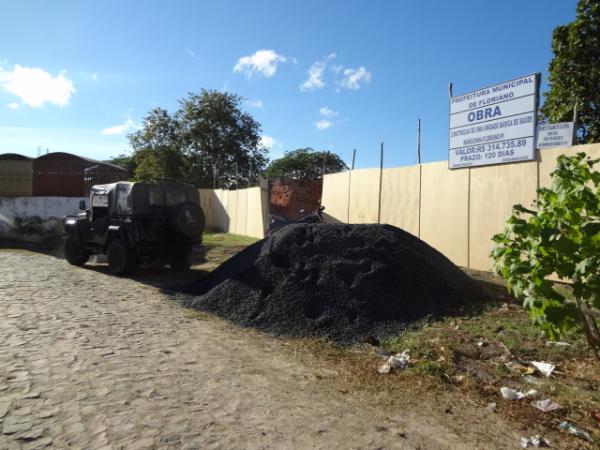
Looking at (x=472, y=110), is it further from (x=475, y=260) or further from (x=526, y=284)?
(x=526, y=284)

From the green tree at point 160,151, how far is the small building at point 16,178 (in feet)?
39.4

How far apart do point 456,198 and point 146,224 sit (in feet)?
22.4

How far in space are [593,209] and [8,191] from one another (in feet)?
80.7

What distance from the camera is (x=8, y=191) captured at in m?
22.2

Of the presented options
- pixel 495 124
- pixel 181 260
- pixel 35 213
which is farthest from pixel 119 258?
pixel 35 213

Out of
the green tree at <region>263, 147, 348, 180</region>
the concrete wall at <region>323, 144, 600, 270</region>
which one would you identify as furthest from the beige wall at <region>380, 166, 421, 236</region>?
the green tree at <region>263, 147, 348, 180</region>

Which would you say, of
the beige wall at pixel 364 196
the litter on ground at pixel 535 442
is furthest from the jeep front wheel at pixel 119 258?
the litter on ground at pixel 535 442

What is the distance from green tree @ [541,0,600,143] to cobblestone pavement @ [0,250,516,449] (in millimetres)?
14088

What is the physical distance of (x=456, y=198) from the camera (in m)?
10.3

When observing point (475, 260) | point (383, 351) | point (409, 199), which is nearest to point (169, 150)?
point (409, 199)

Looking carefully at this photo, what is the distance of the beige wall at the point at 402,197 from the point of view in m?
11.4

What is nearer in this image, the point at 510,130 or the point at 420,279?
the point at 420,279

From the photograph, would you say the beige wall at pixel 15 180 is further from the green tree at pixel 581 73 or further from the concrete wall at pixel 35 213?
the green tree at pixel 581 73

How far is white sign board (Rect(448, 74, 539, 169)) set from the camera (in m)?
9.05
